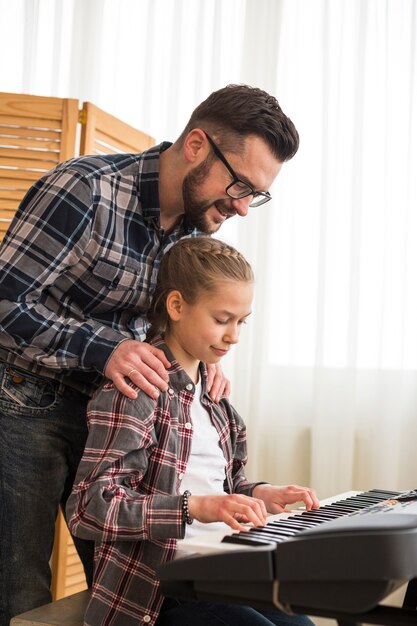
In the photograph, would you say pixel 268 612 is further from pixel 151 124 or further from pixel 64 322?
pixel 151 124

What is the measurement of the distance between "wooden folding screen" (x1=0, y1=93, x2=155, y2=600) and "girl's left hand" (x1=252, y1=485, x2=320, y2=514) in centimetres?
122

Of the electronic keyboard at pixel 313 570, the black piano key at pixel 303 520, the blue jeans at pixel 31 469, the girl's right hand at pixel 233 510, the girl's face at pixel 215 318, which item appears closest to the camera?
the electronic keyboard at pixel 313 570

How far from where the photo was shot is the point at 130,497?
4.57 ft

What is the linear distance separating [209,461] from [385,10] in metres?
2.32

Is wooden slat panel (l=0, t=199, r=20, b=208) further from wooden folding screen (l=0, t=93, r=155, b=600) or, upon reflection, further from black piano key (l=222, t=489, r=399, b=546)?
black piano key (l=222, t=489, r=399, b=546)

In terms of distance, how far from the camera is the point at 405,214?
127 inches

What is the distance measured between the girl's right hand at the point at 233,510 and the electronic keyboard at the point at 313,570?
0.15 meters

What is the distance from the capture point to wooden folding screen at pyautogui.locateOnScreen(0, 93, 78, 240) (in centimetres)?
274

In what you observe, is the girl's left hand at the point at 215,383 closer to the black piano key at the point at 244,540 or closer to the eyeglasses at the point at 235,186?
the eyeglasses at the point at 235,186

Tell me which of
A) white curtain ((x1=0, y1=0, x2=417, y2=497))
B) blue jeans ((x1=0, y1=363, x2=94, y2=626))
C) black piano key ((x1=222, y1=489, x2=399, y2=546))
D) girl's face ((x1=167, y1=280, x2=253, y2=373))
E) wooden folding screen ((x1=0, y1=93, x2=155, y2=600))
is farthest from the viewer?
white curtain ((x1=0, y1=0, x2=417, y2=497))

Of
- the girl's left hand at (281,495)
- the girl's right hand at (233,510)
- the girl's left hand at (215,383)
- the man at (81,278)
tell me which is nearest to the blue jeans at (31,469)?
the man at (81,278)

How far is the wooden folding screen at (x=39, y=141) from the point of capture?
2.74 m

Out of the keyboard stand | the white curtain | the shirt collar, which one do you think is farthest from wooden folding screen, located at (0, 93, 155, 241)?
the keyboard stand

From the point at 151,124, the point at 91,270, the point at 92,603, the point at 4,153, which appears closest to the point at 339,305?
the point at 151,124
